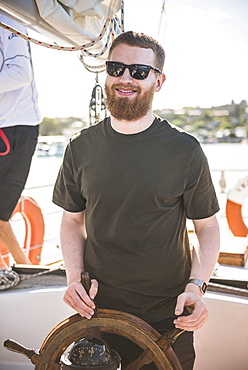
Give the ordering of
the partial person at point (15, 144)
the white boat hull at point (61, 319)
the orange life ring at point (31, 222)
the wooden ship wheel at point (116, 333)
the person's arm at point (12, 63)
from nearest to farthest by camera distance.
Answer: the wooden ship wheel at point (116, 333) → the white boat hull at point (61, 319) → the person's arm at point (12, 63) → the partial person at point (15, 144) → the orange life ring at point (31, 222)

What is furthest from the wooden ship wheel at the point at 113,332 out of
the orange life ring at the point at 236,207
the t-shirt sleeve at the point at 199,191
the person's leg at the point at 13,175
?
the orange life ring at the point at 236,207

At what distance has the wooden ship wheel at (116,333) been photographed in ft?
3.78

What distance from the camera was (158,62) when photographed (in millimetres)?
1374

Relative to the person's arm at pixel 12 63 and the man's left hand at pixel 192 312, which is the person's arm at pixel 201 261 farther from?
the person's arm at pixel 12 63

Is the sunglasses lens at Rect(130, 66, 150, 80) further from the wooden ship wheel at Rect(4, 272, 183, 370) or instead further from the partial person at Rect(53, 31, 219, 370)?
the wooden ship wheel at Rect(4, 272, 183, 370)

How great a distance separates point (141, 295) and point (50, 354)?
0.30 metres

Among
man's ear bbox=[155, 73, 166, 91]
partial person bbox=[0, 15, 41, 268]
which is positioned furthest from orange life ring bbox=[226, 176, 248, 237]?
man's ear bbox=[155, 73, 166, 91]

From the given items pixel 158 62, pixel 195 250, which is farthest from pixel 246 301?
pixel 158 62

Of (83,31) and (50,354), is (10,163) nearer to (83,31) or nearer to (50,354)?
(83,31)

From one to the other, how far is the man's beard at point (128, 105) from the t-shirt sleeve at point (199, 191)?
0.17 meters

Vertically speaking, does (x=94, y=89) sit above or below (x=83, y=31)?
below

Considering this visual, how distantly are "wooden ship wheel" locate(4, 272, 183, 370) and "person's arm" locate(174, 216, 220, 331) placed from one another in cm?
8

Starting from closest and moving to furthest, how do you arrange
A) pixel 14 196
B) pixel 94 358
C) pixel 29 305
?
pixel 94 358 → pixel 29 305 → pixel 14 196

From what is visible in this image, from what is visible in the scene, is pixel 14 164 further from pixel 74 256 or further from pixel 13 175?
pixel 74 256
